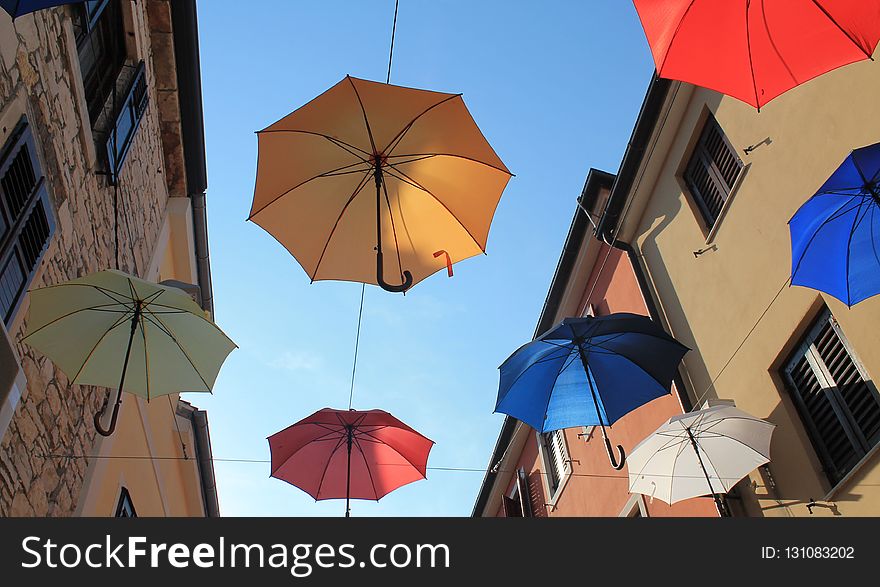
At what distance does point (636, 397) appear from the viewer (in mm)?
6910

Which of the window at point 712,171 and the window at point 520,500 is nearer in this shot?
the window at point 712,171

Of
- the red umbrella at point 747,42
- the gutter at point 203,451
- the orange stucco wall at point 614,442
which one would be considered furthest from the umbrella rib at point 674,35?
the gutter at point 203,451

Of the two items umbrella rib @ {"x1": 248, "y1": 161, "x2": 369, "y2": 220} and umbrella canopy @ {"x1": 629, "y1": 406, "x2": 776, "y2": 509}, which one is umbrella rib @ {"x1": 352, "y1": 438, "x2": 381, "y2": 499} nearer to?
umbrella canopy @ {"x1": 629, "y1": 406, "x2": 776, "y2": 509}

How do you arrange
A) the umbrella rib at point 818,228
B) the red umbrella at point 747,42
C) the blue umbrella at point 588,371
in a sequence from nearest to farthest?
the red umbrella at point 747,42, the umbrella rib at point 818,228, the blue umbrella at point 588,371

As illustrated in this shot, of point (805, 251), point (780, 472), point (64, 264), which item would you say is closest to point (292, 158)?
point (64, 264)

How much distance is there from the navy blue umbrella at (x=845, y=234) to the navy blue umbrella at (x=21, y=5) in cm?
509

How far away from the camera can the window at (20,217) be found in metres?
4.90

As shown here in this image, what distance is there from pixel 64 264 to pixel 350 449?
4.17m

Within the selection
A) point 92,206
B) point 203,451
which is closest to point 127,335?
point 92,206

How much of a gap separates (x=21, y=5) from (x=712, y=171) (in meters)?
7.69

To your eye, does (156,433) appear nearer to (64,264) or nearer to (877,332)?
(64,264)

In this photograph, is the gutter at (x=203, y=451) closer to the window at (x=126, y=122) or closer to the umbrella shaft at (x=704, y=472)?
the window at (x=126, y=122)
